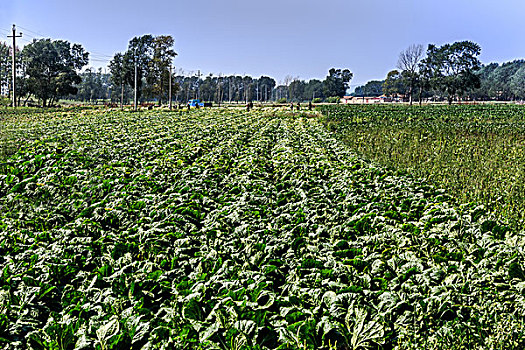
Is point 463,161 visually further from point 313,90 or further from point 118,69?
point 313,90

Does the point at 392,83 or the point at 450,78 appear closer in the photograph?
the point at 450,78

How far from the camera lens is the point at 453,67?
325ft

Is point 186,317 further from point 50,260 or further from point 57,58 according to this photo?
point 57,58

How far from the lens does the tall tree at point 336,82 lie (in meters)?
136

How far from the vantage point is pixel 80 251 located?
17.6 feet

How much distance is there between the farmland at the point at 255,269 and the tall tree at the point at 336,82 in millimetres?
130742

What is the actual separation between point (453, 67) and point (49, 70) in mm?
81975

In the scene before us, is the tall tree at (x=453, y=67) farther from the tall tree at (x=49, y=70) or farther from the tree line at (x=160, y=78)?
the tall tree at (x=49, y=70)

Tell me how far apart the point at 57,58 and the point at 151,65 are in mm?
15327

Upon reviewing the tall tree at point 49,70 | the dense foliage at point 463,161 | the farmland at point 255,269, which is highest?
the tall tree at point 49,70

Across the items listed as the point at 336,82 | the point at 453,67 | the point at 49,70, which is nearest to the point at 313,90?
the point at 336,82

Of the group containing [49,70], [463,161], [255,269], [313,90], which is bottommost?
[255,269]

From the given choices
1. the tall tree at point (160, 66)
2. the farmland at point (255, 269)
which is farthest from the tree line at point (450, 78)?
the farmland at point (255, 269)

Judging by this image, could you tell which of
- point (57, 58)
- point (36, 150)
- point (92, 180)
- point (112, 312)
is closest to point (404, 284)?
point (112, 312)
